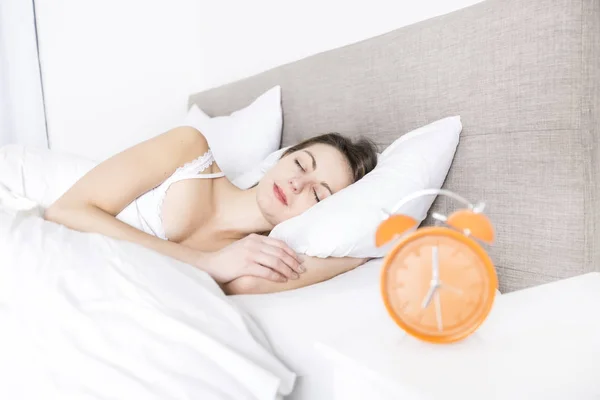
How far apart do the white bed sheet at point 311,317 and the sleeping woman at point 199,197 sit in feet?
0.33

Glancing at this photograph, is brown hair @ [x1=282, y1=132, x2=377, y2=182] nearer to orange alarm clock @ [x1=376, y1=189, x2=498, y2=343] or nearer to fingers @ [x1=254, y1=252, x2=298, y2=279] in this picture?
fingers @ [x1=254, y1=252, x2=298, y2=279]

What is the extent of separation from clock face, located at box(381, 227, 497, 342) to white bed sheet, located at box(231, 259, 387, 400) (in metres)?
0.15

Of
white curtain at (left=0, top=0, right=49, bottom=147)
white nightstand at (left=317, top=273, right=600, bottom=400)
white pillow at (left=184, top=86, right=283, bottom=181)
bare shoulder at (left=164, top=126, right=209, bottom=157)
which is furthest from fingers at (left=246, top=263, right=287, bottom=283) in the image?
white curtain at (left=0, top=0, right=49, bottom=147)

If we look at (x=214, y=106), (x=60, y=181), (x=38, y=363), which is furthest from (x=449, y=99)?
(x=214, y=106)

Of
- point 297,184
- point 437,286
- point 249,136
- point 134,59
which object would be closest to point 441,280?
point 437,286

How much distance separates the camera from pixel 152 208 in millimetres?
1364

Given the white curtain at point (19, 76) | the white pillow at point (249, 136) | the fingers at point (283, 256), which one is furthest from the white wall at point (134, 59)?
the fingers at point (283, 256)

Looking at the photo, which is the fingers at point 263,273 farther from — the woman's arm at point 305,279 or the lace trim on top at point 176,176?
the lace trim on top at point 176,176

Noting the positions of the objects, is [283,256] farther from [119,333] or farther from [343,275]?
[119,333]

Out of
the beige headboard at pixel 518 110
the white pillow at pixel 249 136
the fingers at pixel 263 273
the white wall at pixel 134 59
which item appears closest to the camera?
the beige headboard at pixel 518 110

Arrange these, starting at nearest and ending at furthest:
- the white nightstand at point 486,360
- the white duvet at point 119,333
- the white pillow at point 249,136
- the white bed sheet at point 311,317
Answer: the white nightstand at point 486,360 < the white duvet at point 119,333 < the white bed sheet at point 311,317 < the white pillow at point 249,136

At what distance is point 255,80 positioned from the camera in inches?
79.1

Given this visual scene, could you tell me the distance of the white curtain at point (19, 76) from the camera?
2502mm

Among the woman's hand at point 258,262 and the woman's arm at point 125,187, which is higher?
the woman's arm at point 125,187
